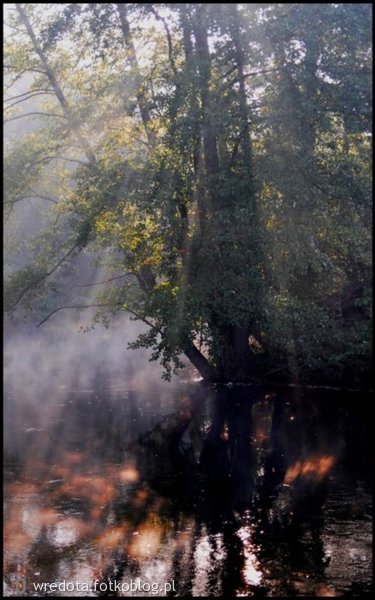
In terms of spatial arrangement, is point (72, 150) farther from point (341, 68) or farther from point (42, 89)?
point (341, 68)

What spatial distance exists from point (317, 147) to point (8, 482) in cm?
1435

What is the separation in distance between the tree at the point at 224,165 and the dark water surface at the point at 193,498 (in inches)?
135

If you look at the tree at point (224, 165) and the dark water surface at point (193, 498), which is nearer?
the dark water surface at point (193, 498)

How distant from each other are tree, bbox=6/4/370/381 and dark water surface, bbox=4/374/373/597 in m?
3.43

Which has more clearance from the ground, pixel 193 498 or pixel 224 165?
pixel 224 165

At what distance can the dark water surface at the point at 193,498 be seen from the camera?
37.1 ft

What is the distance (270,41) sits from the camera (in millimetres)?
22438

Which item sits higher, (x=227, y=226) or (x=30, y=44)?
(x=30, y=44)

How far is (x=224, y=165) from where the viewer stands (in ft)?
81.9

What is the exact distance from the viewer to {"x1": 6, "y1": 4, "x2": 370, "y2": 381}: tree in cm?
2245

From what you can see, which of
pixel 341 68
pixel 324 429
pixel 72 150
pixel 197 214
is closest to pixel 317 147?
pixel 341 68

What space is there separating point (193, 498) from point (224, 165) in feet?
43.4

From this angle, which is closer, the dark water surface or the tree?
the dark water surface

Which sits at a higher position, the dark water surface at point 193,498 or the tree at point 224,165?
the tree at point 224,165
